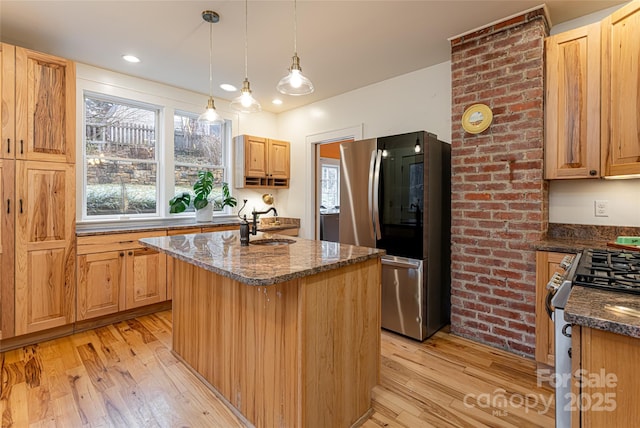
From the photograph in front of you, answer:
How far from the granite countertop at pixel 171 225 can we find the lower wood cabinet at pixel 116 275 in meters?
0.05

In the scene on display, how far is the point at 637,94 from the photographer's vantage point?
1.96 m

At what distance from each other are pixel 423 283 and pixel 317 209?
2.28 m

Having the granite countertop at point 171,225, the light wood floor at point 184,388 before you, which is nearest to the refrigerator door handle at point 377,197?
the light wood floor at point 184,388

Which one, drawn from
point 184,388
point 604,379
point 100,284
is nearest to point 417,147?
point 604,379

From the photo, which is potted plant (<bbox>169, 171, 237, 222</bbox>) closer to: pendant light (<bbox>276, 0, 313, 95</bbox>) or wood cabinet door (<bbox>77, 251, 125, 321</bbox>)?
wood cabinet door (<bbox>77, 251, 125, 321</bbox>)

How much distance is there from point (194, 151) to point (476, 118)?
11.4ft

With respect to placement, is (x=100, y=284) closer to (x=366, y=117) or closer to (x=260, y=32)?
(x=260, y=32)

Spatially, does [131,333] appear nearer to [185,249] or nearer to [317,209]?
[185,249]

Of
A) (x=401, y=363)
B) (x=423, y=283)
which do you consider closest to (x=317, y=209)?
(x=423, y=283)

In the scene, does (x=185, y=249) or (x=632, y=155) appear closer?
(x=185, y=249)

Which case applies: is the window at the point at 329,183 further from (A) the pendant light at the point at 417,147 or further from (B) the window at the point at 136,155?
(A) the pendant light at the point at 417,147

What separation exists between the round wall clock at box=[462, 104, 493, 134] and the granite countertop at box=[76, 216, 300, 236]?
274 cm

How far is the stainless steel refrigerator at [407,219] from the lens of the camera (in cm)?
268

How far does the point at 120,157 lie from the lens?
11.8ft
